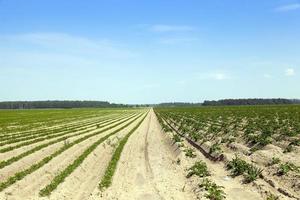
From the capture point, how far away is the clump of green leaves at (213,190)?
10.6 metres

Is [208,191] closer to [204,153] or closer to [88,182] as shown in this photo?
[88,182]

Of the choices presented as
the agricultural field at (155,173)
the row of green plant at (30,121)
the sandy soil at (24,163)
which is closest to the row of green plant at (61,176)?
the agricultural field at (155,173)

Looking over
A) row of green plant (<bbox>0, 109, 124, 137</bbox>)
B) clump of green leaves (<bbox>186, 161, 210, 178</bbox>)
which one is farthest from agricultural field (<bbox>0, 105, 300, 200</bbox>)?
row of green plant (<bbox>0, 109, 124, 137</bbox>)

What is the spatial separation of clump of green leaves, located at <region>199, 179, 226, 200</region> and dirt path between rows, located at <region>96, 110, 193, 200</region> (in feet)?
1.66

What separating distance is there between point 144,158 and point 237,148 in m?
4.73

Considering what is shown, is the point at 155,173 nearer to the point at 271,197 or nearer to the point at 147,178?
the point at 147,178

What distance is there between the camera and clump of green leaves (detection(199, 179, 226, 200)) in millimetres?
10555

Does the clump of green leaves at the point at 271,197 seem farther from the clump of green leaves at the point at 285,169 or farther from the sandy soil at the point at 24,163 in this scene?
the sandy soil at the point at 24,163

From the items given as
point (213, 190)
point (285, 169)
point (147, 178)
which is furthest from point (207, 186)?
point (147, 178)

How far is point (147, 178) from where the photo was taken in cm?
1418

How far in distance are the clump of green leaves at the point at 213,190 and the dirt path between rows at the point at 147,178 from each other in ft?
1.66

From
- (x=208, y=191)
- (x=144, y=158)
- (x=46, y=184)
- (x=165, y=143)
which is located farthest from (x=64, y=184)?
(x=165, y=143)

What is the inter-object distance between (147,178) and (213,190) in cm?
365

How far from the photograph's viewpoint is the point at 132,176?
47.7ft
